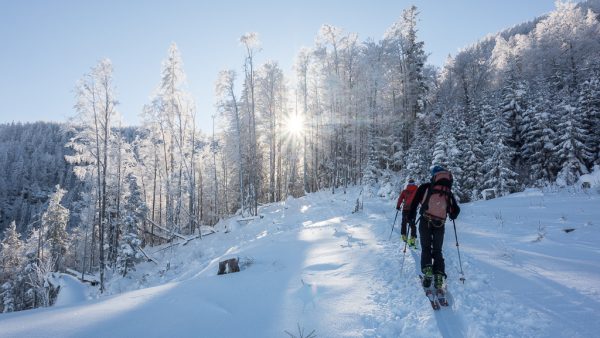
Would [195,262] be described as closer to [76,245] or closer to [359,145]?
[359,145]

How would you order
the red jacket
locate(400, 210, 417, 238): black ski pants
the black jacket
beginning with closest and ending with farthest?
1. the black jacket
2. locate(400, 210, 417, 238): black ski pants
3. the red jacket

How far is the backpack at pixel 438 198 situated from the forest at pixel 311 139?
1503 centimetres

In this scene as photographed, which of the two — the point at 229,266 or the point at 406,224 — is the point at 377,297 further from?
the point at 229,266

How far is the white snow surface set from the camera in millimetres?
4164

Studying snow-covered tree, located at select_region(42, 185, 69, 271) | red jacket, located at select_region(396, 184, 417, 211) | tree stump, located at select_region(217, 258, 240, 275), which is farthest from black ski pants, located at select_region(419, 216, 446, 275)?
snow-covered tree, located at select_region(42, 185, 69, 271)

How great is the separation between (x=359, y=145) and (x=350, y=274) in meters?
→ 26.0

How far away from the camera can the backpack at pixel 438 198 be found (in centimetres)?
601

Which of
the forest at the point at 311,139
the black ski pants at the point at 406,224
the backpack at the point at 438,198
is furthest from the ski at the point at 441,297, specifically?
the forest at the point at 311,139

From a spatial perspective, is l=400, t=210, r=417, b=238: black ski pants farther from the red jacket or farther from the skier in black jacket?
the skier in black jacket

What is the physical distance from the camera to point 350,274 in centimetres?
652

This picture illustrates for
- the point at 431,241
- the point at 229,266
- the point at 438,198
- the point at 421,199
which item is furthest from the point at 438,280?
the point at 229,266

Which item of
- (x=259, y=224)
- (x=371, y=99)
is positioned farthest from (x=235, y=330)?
(x=371, y=99)

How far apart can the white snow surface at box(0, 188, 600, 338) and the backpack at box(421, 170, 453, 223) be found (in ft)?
4.08

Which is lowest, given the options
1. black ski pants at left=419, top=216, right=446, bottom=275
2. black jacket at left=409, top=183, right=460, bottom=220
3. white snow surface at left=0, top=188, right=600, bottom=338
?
white snow surface at left=0, top=188, right=600, bottom=338
